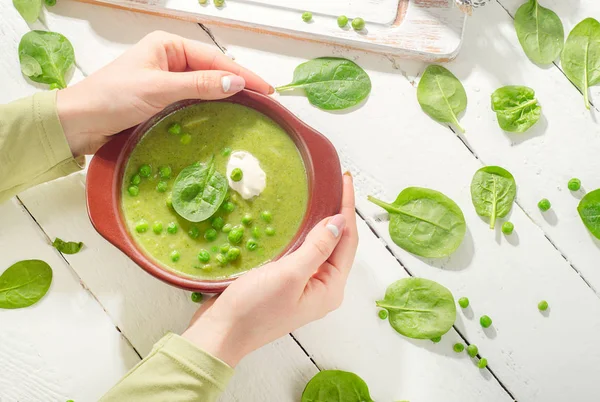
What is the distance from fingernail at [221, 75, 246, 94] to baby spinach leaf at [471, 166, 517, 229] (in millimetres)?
824

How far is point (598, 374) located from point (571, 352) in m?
0.11

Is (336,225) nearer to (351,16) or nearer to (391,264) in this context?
(391,264)

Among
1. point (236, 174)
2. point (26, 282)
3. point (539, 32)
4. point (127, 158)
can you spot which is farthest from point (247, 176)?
point (539, 32)

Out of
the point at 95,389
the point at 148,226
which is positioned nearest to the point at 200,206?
the point at 148,226

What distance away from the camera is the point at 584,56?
76.7 inches

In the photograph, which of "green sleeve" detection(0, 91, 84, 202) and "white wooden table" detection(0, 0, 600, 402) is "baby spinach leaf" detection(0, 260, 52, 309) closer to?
"white wooden table" detection(0, 0, 600, 402)

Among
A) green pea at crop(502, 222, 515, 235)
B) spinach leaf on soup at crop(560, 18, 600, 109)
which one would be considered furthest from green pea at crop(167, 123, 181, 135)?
spinach leaf on soup at crop(560, 18, 600, 109)

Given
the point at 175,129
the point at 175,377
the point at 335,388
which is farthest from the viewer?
the point at 335,388

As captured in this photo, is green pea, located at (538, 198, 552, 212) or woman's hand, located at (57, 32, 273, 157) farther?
green pea, located at (538, 198, 552, 212)

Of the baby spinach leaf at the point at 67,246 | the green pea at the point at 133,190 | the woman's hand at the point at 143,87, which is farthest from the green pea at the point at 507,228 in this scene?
the baby spinach leaf at the point at 67,246

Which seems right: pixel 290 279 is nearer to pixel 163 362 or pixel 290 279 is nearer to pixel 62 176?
pixel 163 362

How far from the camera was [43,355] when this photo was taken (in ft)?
6.21

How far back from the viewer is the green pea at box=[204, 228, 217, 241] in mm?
1660

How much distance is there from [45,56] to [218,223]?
2.78 feet
